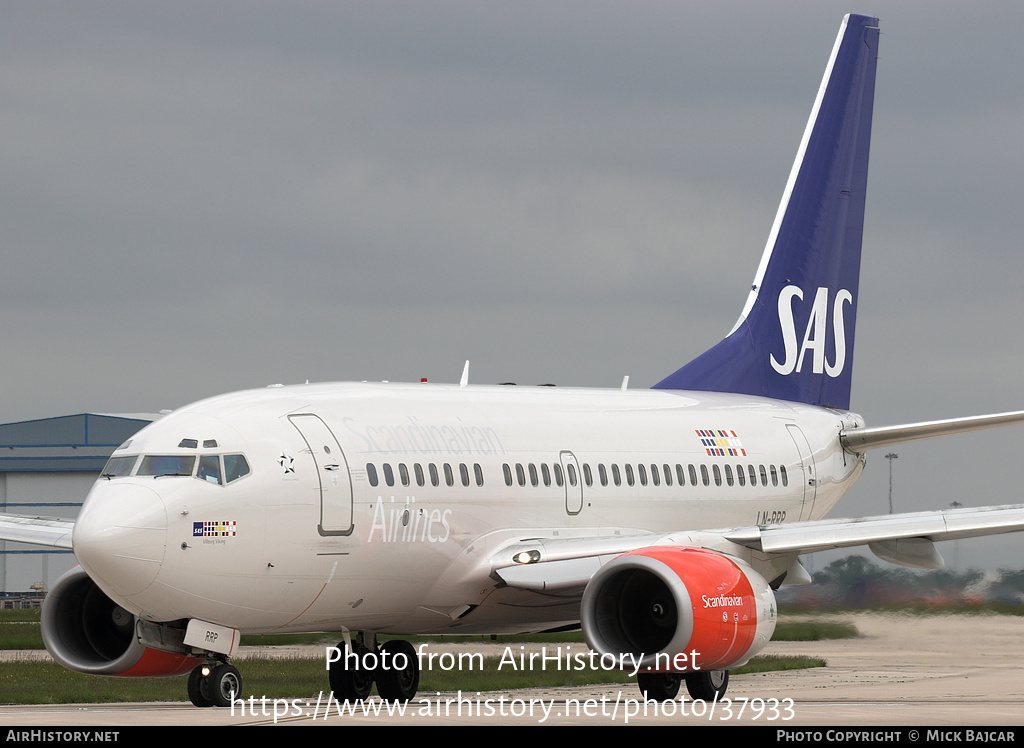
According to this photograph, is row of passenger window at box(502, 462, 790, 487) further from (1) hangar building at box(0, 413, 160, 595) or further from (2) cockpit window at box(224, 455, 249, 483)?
(1) hangar building at box(0, 413, 160, 595)

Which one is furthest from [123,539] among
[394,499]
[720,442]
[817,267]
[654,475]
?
[817,267]

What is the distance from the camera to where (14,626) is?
46438 mm

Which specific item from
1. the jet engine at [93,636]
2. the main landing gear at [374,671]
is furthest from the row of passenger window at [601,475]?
the jet engine at [93,636]

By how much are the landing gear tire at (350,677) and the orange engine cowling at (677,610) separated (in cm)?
470

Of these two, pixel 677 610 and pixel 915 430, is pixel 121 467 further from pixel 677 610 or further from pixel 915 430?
pixel 915 430

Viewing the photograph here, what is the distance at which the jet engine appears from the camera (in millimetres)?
21344

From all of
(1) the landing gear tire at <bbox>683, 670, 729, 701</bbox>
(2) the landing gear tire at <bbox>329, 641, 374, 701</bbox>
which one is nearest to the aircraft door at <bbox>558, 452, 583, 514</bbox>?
(1) the landing gear tire at <bbox>683, 670, 729, 701</bbox>

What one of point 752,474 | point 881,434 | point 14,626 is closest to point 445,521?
point 752,474

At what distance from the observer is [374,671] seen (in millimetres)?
23797

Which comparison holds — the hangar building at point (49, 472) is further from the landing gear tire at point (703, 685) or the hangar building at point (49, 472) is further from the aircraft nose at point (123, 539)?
the aircraft nose at point (123, 539)

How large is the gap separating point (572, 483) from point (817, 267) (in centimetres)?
1023

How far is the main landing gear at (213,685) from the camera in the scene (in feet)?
63.9

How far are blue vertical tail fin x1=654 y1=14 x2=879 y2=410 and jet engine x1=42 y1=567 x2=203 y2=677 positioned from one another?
11.7 metres

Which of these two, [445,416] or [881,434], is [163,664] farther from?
[881,434]
